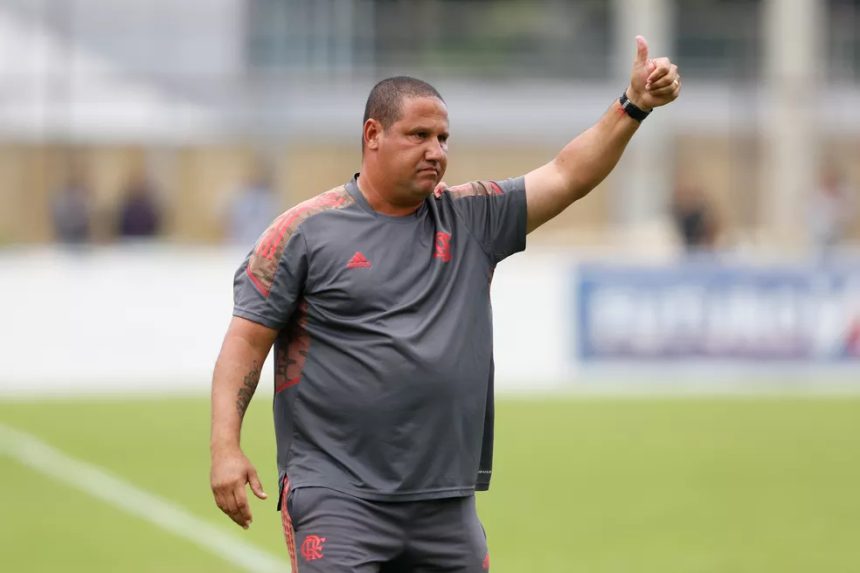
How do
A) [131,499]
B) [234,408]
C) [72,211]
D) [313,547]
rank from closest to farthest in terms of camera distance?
[313,547]
[234,408]
[131,499]
[72,211]

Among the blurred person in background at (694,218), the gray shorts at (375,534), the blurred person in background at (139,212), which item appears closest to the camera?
the gray shorts at (375,534)

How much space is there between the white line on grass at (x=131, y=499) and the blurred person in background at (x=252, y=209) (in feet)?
19.6

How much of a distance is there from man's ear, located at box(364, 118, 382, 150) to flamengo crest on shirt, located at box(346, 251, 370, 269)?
14.0 inches

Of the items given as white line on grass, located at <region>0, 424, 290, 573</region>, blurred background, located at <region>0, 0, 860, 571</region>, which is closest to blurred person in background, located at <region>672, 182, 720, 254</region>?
blurred background, located at <region>0, 0, 860, 571</region>

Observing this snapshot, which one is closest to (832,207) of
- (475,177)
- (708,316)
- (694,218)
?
(694,218)

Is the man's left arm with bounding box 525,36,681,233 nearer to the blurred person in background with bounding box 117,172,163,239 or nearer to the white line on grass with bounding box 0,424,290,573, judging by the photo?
the white line on grass with bounding box 0,424,290,573

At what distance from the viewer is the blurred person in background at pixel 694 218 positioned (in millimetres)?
23125

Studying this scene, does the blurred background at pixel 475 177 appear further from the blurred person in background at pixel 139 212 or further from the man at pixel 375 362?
the man at pixel 375 362

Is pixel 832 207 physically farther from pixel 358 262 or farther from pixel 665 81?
pixel 358 262

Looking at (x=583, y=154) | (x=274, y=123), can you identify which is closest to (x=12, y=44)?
(x=274, y=123)

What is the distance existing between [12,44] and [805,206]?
1486cm

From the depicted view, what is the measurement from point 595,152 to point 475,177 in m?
21.9

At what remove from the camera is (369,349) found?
5.08m

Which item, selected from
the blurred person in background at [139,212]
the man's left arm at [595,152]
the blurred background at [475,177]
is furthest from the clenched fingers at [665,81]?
the blurred person in background at [139,212]
